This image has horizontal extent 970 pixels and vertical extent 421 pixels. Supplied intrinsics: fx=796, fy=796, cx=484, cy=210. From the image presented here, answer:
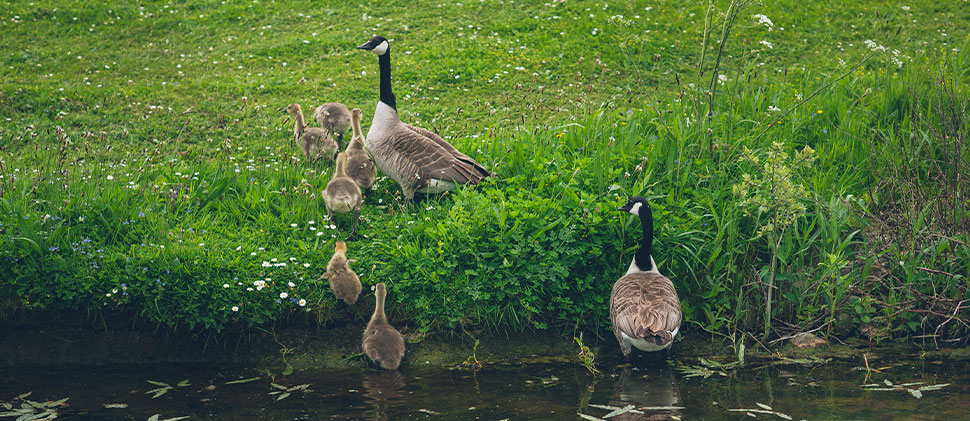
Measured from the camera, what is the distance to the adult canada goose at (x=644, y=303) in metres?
6.27

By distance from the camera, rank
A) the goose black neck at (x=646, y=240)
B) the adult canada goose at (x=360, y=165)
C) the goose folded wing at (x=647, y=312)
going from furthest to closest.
Result: the adult canada goose at (x=360, y=165), the goose black neck at (x=646, y=240), the goose folded wing at (x=647, y=312)

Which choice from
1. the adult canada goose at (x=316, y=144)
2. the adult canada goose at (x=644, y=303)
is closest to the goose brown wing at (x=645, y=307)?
the adult canada goose at (x=644, y=303)

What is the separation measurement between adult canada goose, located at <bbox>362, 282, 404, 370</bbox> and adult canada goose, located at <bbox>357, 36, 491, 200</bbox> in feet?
5.98

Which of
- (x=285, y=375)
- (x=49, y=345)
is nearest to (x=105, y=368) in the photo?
(x=49, y=345)

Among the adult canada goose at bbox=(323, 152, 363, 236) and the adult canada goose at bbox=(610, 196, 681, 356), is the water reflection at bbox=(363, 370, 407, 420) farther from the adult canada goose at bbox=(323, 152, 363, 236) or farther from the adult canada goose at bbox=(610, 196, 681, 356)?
the adult canada goose at bbox=(610, 196, 681, 356)

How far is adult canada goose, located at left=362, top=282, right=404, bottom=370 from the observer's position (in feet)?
21.3

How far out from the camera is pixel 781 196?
6664 millimetres

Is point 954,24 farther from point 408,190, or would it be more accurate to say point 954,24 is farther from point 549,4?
point 408,190

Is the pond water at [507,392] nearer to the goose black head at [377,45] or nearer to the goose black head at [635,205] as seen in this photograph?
the goose black head at [635,205]

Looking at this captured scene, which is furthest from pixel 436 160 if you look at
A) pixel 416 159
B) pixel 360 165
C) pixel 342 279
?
pixel 342 279

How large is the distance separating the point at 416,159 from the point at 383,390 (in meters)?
2.69

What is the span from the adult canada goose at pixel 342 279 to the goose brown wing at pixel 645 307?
2.20m

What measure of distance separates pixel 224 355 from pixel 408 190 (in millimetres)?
2449

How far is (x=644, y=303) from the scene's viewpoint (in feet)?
21.0
